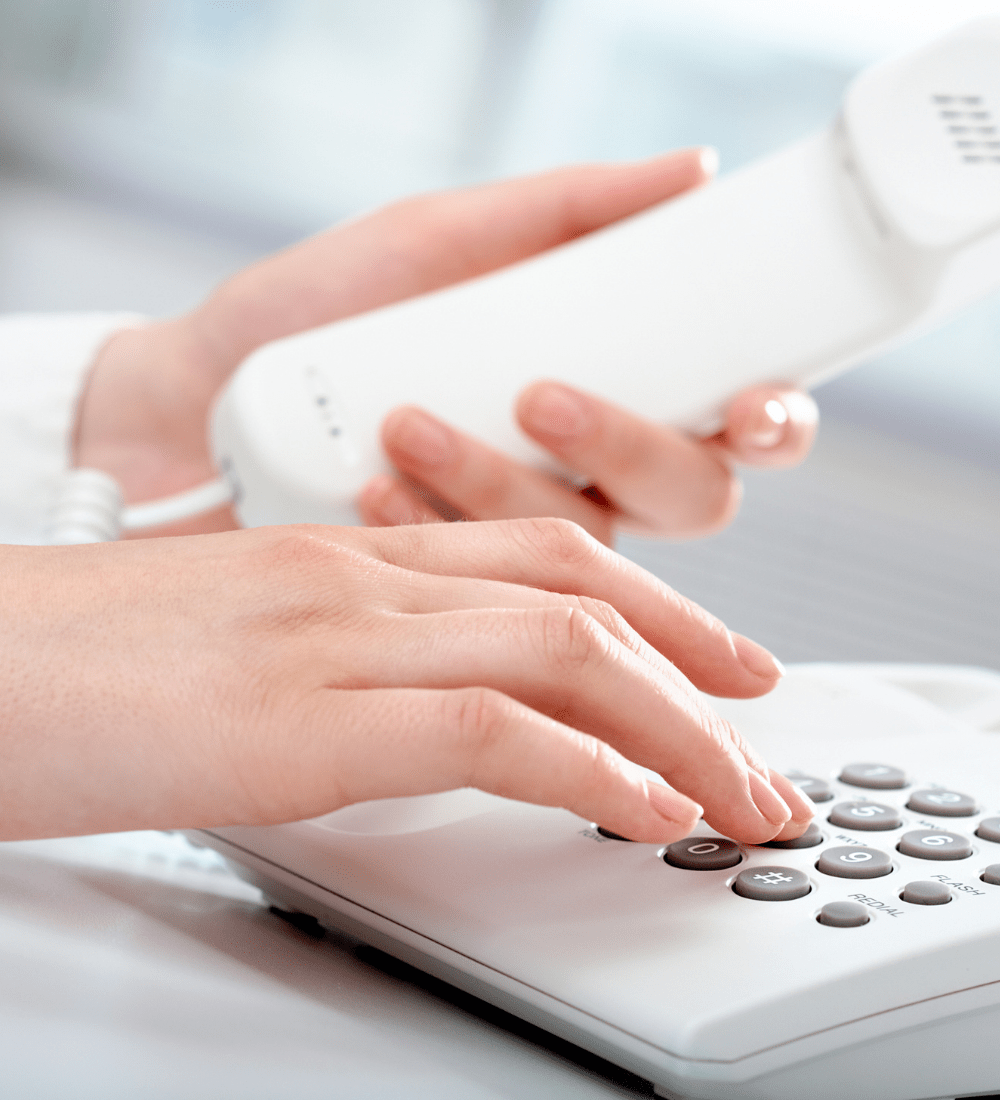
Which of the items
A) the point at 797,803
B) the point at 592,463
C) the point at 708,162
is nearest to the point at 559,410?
the point at 592,463

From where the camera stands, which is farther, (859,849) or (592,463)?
(592,463)

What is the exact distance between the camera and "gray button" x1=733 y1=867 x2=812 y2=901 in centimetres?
29

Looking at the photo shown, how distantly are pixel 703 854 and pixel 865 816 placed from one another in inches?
2.4

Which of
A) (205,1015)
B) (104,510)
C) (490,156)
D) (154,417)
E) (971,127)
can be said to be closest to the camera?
(205,1015)

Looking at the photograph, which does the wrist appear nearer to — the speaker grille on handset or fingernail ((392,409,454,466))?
fingernail ((392,409,454,466))

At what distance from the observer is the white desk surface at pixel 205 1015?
8.7 inches

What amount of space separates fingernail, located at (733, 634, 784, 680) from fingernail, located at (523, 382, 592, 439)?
289 mm

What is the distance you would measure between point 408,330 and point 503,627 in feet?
1.27

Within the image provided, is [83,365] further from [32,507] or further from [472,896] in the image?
[472,896]

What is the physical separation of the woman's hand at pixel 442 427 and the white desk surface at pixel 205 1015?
25 centimetres

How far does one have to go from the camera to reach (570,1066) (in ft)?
0.92

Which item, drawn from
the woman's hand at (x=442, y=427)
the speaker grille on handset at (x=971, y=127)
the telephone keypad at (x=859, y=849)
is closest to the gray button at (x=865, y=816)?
the telephone keypad at (x=859, y=849)

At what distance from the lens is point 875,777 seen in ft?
1.26

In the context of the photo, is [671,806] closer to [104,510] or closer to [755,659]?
[755,659]
